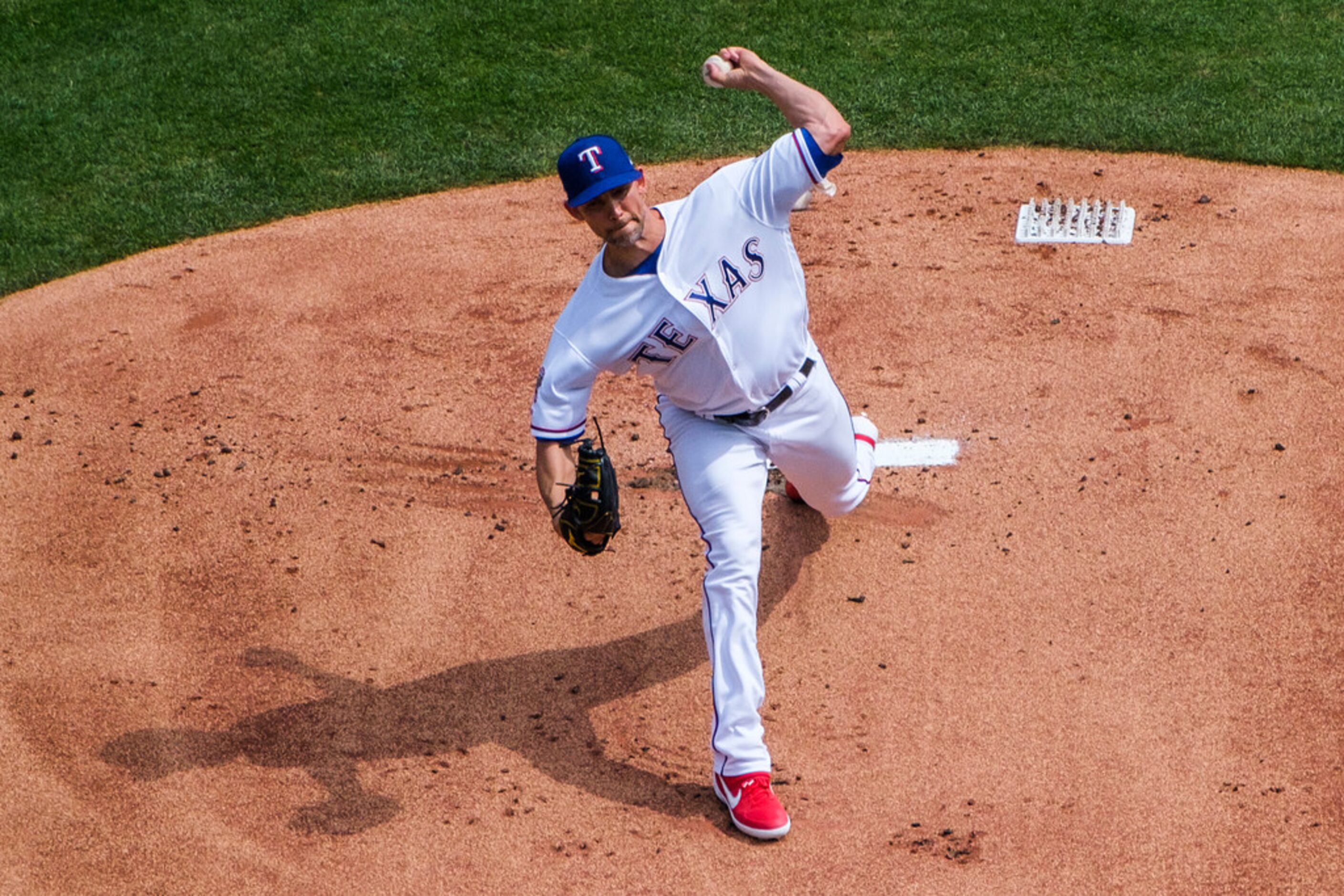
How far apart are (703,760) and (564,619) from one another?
0.97 m

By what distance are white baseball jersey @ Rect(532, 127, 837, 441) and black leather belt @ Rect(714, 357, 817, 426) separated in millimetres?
70

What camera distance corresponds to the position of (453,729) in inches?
209

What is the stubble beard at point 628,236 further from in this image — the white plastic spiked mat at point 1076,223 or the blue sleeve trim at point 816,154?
the white plastic spiked mat at point 1076,223

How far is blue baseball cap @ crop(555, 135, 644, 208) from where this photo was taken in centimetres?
459

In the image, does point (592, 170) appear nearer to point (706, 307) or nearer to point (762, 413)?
point (706, 307)

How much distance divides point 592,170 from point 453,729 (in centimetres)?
218

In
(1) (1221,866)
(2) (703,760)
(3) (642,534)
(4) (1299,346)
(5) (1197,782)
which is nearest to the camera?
(1) (1221,866)

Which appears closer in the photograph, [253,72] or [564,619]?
[564,619]

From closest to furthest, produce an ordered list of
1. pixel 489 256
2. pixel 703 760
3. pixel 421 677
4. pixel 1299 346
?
pixel 703 760 → pixel 421 677 → pixel 1299 346 → pixel 489 256

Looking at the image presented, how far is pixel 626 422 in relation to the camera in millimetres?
6832

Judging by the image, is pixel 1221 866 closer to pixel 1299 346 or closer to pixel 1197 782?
pixel 1197 782

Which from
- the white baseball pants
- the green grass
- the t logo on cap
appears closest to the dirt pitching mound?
the white baseball pants

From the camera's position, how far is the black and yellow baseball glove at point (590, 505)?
15.0ft

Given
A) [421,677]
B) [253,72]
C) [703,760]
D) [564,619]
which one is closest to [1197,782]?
[703,760]
